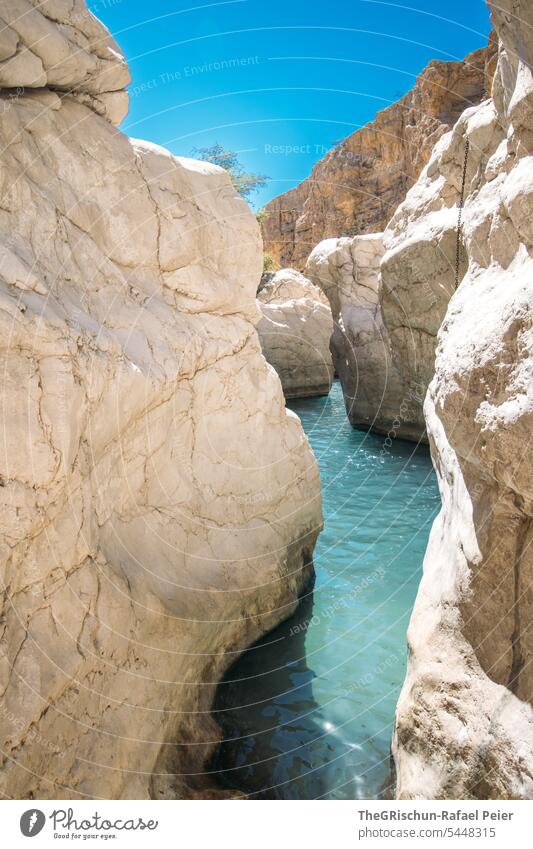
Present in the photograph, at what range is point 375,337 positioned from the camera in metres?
13.9

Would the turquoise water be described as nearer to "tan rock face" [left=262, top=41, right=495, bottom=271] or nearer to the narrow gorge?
the narrow gorge

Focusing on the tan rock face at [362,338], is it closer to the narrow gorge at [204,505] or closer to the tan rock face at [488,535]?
the narrow gorge at [204,505]

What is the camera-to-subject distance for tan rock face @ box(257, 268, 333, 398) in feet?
60.4

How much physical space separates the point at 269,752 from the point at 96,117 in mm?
4953

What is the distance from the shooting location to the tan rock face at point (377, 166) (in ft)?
85.4

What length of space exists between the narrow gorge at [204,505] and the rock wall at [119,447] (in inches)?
0.7

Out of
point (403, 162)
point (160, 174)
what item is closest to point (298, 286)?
point (403, 162)

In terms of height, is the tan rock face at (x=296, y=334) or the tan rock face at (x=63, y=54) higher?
the tan rock face at (x=63, y=54)

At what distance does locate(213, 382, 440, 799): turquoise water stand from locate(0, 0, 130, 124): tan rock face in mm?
4740

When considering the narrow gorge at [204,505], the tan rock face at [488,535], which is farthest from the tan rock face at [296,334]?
the tan rock face at [488,535]

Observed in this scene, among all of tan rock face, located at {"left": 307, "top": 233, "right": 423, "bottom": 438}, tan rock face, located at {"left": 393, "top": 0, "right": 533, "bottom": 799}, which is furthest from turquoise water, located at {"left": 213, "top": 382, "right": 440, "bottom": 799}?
tan rock face, located at {"left": 307, "top": 233, "right": 423, "bottom": 438}

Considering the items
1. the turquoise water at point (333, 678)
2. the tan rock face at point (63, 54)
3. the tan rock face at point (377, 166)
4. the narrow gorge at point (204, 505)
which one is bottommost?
the turquoise water at point (333, 678)
